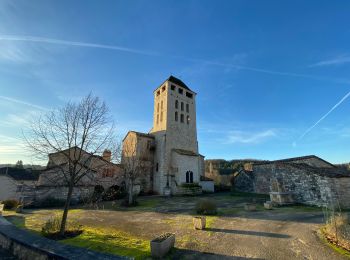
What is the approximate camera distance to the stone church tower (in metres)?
30.4

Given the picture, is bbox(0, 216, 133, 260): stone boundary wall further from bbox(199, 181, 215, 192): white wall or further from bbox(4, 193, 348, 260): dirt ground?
bbox(199, 181, 215, 192): white wall

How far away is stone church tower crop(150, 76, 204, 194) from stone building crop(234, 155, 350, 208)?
10.8 metres

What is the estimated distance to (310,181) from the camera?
17.5 m

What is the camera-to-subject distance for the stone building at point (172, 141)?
30391 mm

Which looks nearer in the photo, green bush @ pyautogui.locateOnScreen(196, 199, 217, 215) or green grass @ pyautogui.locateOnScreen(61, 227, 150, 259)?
green grass @ pyautogui.locateOnScreen(61, 227, 150, 259)

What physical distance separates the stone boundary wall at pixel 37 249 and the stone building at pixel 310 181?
17485 mm

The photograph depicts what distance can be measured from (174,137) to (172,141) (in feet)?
2.80

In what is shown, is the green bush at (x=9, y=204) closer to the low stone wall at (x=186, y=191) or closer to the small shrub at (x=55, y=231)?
the small shrub at (x=55, y=231)

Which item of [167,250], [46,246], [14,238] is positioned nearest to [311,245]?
[167,250]

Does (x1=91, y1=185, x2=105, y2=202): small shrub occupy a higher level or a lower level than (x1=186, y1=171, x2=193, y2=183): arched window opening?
lower

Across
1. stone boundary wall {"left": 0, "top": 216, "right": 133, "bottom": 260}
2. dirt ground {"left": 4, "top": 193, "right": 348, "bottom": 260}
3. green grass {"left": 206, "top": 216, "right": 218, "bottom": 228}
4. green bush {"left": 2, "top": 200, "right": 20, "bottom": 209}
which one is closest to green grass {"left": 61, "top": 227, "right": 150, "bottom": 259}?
dirt ground {"left": 4, "top": 193, "right": 348, "bottom": 260}

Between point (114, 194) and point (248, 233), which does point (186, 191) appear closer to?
point (114, 194)

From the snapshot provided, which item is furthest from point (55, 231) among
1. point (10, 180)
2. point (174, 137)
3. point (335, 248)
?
point (10, 180)

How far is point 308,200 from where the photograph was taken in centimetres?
1753
